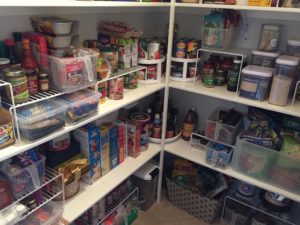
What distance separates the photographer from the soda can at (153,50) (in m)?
1.61

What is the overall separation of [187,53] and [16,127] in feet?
3.56

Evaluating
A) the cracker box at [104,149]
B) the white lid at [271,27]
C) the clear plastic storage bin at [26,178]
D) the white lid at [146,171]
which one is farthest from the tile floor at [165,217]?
the white lid at [271,27]

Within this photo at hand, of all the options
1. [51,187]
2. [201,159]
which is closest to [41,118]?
[51,187]

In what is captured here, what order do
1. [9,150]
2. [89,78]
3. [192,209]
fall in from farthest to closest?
[192,209], [89,78], [9,150]

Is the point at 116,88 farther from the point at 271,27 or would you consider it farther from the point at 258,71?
the point at 271,27

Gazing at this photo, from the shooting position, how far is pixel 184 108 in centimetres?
212

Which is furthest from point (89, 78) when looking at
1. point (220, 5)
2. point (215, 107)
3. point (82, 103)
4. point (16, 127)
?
point (215, 107)

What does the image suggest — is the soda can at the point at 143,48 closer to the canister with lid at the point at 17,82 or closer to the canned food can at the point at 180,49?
the canned food can at the point at 180,49

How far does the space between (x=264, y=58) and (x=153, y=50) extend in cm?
62

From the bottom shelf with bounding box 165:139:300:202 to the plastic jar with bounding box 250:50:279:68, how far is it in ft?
A: 2.11

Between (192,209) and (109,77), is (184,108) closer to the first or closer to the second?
(192,209)

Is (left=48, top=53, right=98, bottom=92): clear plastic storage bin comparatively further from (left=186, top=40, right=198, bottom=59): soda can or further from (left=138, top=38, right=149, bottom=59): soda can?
(left=186, top=40, right=198, bottom=59): soda can

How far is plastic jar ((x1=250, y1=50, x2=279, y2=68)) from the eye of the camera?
144cm

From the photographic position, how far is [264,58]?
4.81 ft
